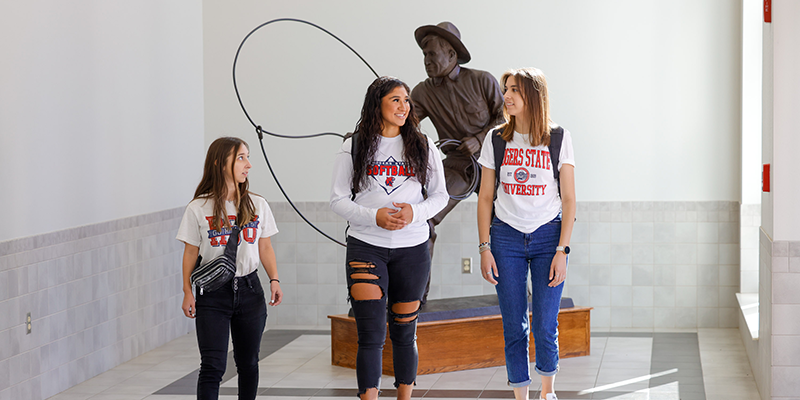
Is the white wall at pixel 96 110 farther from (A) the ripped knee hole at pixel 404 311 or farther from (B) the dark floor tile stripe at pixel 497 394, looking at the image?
(B) the dark floor tile stripe at pixel 497 394

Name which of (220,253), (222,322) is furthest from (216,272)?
(222,322)

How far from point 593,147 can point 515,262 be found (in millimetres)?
2936

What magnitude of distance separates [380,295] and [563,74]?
3355 mm

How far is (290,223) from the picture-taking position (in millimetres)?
6199

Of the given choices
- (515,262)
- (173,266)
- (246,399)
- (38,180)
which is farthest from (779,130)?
(173,266)

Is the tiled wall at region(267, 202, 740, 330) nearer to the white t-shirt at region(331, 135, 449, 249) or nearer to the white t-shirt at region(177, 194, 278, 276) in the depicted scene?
the white t-shirt at region(331, 135, 449, 249)

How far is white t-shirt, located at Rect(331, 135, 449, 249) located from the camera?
2945 millimetres

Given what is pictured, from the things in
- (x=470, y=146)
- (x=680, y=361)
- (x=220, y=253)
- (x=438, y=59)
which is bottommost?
(x=680, y=361)

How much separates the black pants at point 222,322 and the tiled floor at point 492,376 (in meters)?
1.09

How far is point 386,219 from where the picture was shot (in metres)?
2.88

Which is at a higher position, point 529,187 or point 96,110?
point 96,110

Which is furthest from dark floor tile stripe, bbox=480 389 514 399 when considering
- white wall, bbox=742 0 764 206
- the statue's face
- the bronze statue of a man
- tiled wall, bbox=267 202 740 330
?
white wall, bbox=742 0 764 206

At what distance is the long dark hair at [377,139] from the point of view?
9.77 ft

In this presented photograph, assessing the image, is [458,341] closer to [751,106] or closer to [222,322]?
[222,322]
